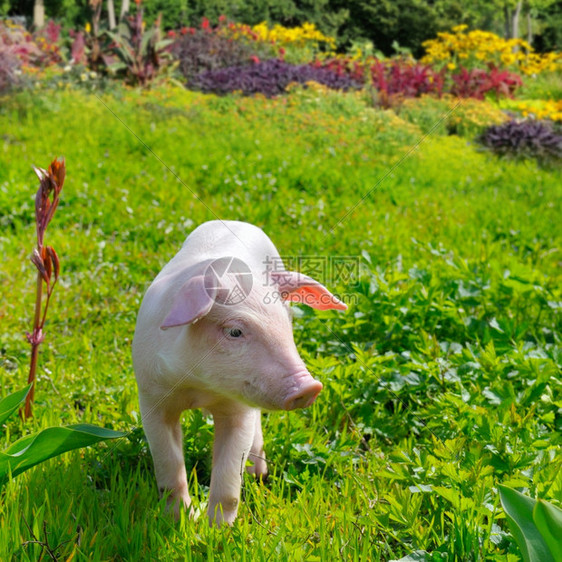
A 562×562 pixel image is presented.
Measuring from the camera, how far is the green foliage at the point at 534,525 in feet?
4.88

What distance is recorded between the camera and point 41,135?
289 inches

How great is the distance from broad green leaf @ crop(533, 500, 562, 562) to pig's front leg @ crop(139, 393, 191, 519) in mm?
1169

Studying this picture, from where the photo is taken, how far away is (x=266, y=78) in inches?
443

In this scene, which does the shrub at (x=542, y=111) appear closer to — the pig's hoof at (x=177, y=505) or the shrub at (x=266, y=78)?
the shrub at (x=266, y=78)

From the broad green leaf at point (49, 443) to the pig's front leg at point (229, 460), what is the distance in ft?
1.27

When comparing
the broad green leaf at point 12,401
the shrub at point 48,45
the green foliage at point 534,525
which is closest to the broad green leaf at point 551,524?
the green foliage at point 534,525

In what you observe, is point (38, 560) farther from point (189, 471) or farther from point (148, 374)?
point (189, 471)

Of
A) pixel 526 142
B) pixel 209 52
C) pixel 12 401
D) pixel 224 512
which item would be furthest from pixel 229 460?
pixel 209 52

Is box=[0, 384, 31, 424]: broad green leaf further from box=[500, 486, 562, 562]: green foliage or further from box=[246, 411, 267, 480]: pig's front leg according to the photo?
box=[500, 486, 562, 562]: green foliage

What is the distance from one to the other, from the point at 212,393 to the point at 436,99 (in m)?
11.2

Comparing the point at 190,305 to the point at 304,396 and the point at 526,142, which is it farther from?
the point at 526,142

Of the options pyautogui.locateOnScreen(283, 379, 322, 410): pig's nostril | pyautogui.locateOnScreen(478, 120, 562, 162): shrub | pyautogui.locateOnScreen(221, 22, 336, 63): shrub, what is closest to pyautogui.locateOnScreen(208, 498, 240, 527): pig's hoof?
pyautogui.locateOnScreen(283, 379, 322, 410): pig's nostril

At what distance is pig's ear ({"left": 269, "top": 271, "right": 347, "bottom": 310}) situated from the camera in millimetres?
2084

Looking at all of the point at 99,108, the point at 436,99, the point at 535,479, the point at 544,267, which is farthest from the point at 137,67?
the point at 535,479
